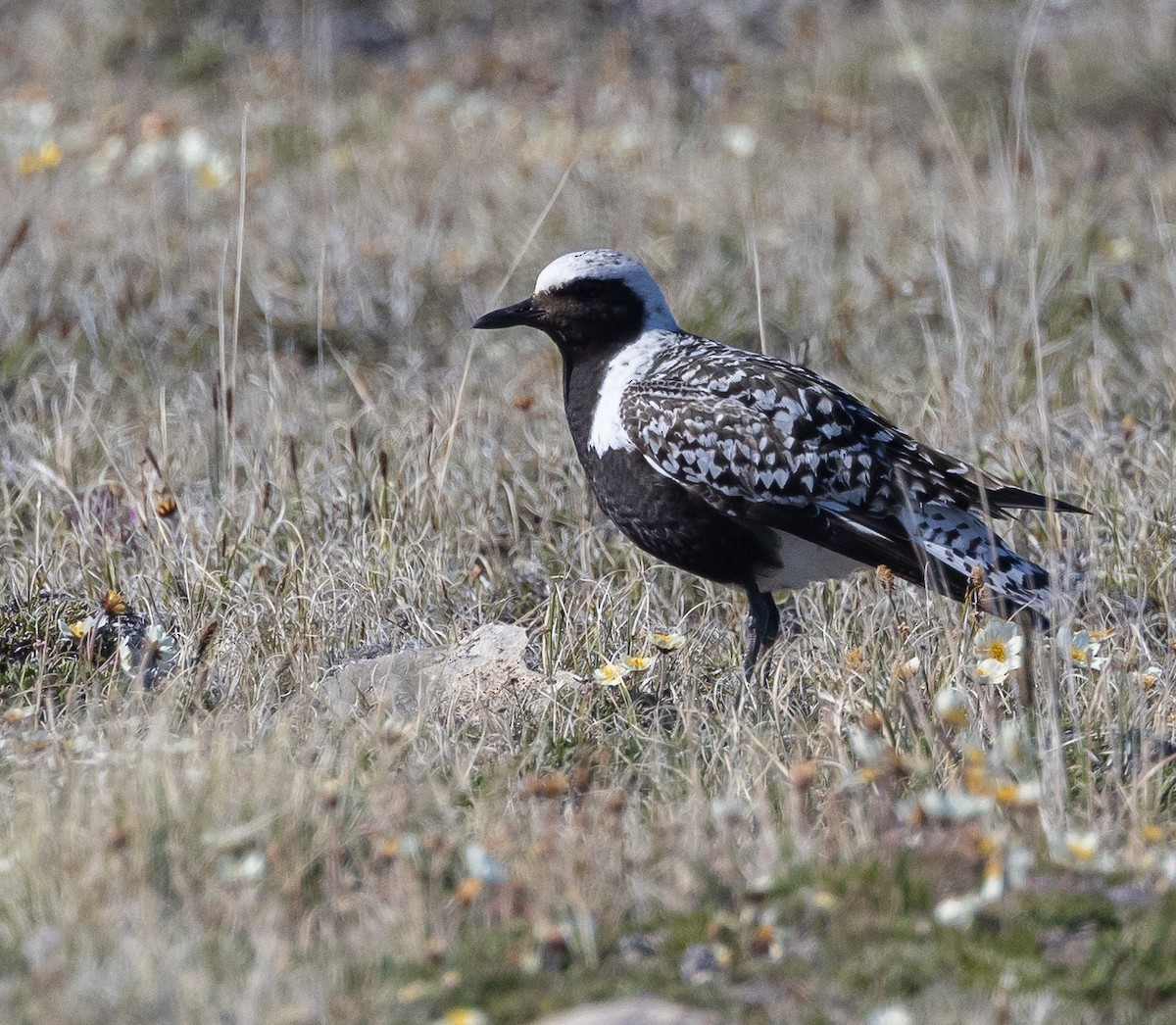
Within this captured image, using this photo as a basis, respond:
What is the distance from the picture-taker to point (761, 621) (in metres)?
4.49

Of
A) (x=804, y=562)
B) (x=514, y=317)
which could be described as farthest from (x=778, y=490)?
(x=514, y=317)

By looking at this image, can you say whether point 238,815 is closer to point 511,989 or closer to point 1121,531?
point 511,989

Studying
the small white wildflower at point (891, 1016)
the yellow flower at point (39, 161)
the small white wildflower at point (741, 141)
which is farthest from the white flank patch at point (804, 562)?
the yellow flower at point (39, 161)

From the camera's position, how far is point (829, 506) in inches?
170

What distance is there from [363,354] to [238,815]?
13.4 ft

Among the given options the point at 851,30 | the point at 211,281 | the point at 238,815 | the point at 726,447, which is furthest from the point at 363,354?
the point at 851,30

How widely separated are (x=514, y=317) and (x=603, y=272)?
11.2 inches

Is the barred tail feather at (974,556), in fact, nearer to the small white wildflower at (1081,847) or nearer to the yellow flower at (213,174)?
the small white wildflower at (1081,847)

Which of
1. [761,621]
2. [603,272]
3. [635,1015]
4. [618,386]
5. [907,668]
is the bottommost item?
[761,621]

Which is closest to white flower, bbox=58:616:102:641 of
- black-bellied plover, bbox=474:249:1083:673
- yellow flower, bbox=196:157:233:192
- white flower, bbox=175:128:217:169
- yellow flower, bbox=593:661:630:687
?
yellow flower, bbox=593:661:630:687

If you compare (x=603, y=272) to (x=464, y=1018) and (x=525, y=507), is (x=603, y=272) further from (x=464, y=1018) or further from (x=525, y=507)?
(x=464, y=1018)

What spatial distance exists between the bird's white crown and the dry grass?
25.8 inches

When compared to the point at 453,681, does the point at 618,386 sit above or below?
above

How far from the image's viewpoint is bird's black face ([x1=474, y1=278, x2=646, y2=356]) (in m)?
4.73
